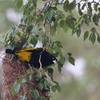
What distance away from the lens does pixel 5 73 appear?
216 cm

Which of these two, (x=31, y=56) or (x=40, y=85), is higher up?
(x=31, y=56)

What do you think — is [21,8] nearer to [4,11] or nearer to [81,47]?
[4,11]

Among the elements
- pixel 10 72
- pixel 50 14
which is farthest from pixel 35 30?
pixel 10 72

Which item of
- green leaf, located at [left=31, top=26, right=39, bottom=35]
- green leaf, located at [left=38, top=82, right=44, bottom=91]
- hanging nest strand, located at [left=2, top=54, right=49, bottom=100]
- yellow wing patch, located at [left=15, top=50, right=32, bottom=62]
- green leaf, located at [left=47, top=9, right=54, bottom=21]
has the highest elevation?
green leaf, located at [left=47, top=9, right=54, bottom=21]

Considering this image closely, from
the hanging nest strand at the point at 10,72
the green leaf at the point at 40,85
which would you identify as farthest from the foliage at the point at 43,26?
the hanging nest strand at the point at 10,72

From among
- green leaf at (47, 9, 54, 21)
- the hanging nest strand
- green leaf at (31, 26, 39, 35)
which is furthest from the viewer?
the hanging nest strand

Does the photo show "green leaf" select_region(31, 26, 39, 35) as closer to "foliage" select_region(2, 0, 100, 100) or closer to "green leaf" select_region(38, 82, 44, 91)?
"foliage" select_region(2, 0, 100, 100)

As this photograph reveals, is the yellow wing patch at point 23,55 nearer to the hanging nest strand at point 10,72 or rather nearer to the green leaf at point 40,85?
the hanging nest strand at point 10,72

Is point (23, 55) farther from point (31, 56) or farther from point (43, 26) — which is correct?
point (43, 26)

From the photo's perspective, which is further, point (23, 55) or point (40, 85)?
point (23, 55)

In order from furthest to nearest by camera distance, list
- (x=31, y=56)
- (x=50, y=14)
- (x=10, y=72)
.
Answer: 1. (x=31, y=56)
2. (x=10, y=72)
3. (x=50, y=14)

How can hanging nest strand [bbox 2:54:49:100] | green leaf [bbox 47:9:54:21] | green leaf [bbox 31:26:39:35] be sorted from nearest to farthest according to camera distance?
1. green leaf [bbox 31:26:39:35]
2. green leaf [bbox 47:9:54:21]
3. hanging nest strand [bbox 2:54:49:100]

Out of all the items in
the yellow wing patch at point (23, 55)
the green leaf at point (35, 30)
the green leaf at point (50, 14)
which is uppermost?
the green leaf at point (50, 14)

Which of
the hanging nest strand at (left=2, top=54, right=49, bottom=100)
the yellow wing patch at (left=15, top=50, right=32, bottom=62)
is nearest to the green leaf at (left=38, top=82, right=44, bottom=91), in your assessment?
the hanging nest strand at (left=2, top=54, right=49, bottom=100)
